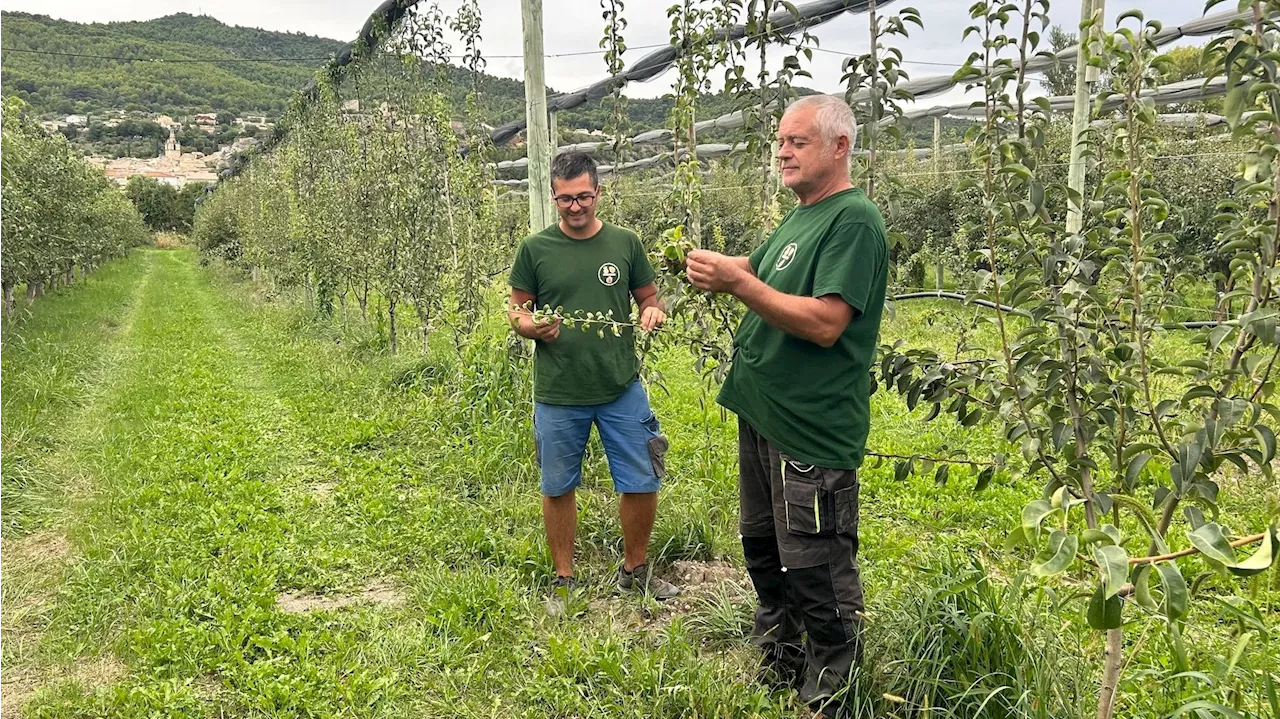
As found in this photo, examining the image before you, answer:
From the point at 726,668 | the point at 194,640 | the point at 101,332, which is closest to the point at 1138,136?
the point at 726,668

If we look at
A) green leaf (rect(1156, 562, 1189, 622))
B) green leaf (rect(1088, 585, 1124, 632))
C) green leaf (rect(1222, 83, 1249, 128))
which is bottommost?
green leaf (rect(1088, 585, 1124, 632))

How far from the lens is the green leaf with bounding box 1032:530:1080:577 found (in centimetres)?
132

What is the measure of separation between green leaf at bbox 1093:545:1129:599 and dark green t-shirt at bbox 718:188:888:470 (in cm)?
105

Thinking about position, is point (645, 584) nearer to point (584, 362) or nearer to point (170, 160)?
point (584, 362)

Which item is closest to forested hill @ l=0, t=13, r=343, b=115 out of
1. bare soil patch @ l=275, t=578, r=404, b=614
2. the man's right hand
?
bare soil patch @ l=275, t=578, r=404, b=614

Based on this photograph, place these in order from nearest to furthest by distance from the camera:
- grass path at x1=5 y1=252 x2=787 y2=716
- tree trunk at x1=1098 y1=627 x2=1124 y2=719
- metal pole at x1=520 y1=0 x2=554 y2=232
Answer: tree trunk at x1=1098 y1=627 x2=1124 y2=719 < grass path at x1=5 y1=252 x2=787 y2=716 < metal pole at x1=520 y1=0 x2=554 y2=232

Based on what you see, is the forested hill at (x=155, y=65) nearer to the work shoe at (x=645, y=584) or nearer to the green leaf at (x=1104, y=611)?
the work shoe at (x=645, y=584)

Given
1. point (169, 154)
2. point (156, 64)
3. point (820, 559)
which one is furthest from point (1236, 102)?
point (169, 154)

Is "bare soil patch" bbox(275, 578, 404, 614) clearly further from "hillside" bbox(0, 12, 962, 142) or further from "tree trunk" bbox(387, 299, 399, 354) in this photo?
"hillside" bbox(0, 12, 962, 142)

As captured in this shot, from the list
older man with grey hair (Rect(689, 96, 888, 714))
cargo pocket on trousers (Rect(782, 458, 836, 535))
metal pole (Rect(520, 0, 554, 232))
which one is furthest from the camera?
metal pole (Rect(520, 0, 554, 232))

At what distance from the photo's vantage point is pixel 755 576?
9.84 feet

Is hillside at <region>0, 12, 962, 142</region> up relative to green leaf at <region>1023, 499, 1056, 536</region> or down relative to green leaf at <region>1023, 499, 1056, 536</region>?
up

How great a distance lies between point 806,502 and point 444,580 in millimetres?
2184

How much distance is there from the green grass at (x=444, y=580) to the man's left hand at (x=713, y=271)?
1.10m
